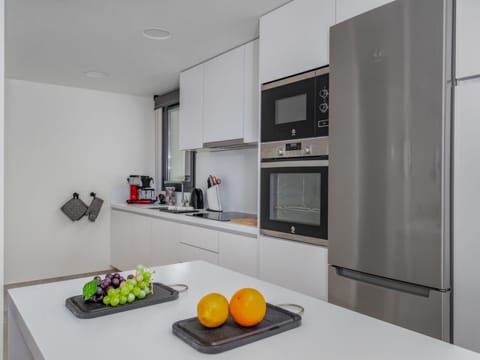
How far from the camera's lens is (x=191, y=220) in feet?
10.9

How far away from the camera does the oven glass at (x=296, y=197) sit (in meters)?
2.18

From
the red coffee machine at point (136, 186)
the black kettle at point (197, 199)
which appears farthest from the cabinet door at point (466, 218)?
the red coffee machine at point (136, 186)

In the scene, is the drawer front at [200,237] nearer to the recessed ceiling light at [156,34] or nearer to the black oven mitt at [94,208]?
the recessed ceiling light at [156,34]

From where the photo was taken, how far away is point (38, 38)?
3062mm

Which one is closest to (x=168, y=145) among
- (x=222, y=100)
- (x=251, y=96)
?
(x=222, y=100)

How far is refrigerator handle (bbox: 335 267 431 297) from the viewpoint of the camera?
1657 mm

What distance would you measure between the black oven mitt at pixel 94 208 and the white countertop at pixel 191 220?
0.73ft

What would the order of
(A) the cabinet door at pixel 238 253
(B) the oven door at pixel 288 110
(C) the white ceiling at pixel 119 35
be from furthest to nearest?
(A) the cabinet door at pixel 238 253 → (C) the white ceiling at pixel 119 35 → (B) the oven door at pixel 288 110

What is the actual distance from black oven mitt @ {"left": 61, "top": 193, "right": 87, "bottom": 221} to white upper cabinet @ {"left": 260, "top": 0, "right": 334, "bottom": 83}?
3065mm

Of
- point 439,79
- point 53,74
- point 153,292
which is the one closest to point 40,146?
point 53,74

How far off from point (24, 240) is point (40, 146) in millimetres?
1083

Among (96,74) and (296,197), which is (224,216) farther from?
(96,74)

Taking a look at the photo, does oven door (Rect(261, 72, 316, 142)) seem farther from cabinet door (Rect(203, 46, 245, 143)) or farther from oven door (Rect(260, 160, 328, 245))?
cabinet door (Rect(203, 46, 245, 143))

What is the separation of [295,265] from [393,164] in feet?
2.87
